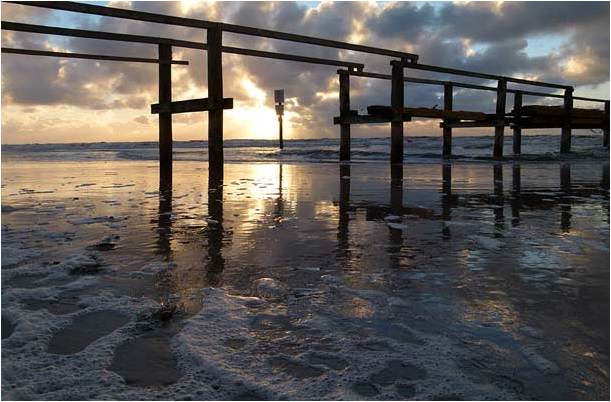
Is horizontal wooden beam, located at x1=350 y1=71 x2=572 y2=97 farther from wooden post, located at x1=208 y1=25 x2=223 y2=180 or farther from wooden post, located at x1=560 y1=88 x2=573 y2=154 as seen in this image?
wooden post, located at x1=208 y1=25 x2=223 y2=180

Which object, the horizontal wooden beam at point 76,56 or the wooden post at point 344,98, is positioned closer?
the horizontal wooden beam at point 76,56

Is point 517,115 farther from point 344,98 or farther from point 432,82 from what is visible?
point 344,98

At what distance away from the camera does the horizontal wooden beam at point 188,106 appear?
9492 mm

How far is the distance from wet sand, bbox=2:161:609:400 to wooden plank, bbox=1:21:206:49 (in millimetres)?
4965

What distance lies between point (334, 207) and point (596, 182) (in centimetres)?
590

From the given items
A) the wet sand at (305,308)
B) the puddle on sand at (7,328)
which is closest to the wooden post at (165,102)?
the wet sand at (305,308)

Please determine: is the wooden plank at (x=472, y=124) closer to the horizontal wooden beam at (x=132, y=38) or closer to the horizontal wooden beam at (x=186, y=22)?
the horizontal wooden beam at (x=186, y=22)

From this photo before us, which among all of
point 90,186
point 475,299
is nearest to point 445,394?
point 475,299

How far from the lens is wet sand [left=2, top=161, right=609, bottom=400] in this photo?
5.17ft

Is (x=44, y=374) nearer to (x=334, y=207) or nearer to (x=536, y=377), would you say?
(x=536, y=377)

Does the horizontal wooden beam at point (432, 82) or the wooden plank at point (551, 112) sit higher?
the horizontal wooden beam at point (432, 82)

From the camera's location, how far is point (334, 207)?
5426mm

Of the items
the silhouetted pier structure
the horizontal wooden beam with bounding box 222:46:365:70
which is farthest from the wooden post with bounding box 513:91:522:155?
the horizontal wooden beam with bounding box 222:46:365:70

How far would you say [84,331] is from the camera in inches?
77.3
